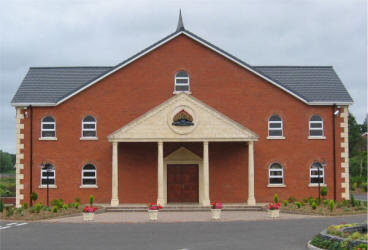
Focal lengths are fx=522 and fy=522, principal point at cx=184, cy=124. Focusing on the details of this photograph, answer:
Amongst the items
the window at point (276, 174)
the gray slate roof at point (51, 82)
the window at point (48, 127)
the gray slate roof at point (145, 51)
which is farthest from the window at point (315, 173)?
the window at point (48, 127)

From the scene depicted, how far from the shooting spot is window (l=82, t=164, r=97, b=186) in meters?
31.6

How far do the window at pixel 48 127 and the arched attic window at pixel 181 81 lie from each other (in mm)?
7885

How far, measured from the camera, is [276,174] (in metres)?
31.8

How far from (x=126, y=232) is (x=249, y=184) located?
11.7 m

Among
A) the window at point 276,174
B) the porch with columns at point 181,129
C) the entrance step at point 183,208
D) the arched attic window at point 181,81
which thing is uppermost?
the arched attic window at point 181,81

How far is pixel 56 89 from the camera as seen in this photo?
3347 centimetres

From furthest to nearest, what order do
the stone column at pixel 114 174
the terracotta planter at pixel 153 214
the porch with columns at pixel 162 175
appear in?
the stone column at pixel 114 174 < the porch with columns at pixel 162 175 < the terracotta planter at pixel 153 214

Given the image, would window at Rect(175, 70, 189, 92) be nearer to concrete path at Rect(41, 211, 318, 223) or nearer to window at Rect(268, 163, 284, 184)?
window at Rect(268, 163, 284, 184)

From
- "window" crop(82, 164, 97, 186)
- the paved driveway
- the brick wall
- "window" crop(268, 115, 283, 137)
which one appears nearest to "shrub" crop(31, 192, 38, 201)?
the brick wall

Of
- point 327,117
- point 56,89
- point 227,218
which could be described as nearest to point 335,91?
point 327,117

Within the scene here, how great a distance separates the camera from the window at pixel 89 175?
31641mm

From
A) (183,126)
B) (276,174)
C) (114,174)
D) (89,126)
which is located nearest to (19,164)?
(89,126)

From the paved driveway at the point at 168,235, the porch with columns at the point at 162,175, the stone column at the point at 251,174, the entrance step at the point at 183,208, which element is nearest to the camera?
the paved driveway at the point at 168,235

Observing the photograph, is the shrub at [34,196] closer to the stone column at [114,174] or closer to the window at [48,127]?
the window at [48,127]
